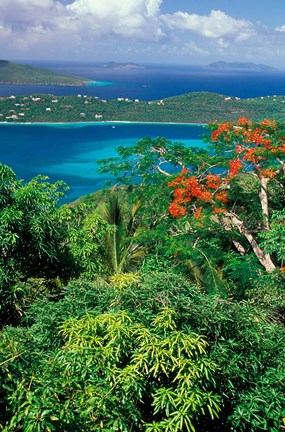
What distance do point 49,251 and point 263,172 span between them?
3667mm

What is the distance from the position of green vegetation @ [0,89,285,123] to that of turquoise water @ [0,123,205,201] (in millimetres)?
2252

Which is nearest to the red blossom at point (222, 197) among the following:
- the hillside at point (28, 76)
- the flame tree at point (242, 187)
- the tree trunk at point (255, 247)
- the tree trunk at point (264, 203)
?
the flame tree at point (242, 187)

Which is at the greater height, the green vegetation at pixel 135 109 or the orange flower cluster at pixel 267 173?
the orange flower cluster at pixel 267 173

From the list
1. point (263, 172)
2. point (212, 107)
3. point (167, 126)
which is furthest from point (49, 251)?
point (212, 107)

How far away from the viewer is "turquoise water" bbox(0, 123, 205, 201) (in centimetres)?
3575

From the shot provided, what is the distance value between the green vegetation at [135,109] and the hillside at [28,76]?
2177 inches

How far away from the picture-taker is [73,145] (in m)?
45.8

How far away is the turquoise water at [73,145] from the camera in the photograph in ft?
117

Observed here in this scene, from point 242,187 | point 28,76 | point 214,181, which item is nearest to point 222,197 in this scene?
point 214,181

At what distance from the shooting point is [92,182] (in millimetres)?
34719

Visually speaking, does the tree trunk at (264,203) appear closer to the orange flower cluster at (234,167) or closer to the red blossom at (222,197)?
the orange flower cluster at (234,167)

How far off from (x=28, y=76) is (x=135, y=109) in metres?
67.4

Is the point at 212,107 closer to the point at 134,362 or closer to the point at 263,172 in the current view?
the point at 263,172

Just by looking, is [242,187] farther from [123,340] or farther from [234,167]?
[123,340]
